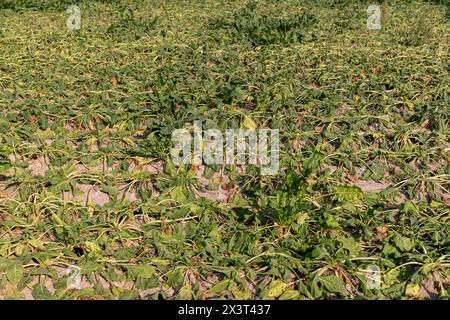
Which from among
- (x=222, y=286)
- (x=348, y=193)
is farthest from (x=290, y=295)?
(x=348, y=193)

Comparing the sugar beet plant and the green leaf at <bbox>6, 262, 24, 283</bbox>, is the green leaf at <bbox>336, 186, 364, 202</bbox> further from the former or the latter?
the green leaf at <bbox>6, 262, 24, 283</bbox>

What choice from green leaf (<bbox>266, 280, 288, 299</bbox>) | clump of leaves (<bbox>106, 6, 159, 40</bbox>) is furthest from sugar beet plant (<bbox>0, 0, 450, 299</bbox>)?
clump of leaves (<bbox>106, 6, 159, 40</bbox>)

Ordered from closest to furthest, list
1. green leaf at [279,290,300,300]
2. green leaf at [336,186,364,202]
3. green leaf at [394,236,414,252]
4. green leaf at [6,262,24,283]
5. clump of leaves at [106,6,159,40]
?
green leaf at [279,290,300,300] → green leaf at [6,262,24,283] → green leaf at [394,236,414,252] → green leaf at [336,186,364,202] → clump of leaves at [106,6,159,40]

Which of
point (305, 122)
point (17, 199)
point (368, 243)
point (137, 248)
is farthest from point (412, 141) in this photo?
point (17, 199)

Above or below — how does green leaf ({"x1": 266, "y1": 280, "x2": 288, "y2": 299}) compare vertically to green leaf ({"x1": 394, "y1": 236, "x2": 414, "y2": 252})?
below

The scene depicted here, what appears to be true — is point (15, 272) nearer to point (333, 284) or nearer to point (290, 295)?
point (290, 295)

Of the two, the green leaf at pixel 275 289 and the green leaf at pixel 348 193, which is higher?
the green leaf at pixel 348 193

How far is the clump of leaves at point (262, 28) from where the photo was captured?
6980mm

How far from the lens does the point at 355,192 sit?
344 centimetres

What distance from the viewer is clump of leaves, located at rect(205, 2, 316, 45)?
6.98 metres

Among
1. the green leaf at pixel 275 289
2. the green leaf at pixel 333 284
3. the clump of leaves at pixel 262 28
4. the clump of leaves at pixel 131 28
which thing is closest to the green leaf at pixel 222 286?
the green leaf at pixel 275 289

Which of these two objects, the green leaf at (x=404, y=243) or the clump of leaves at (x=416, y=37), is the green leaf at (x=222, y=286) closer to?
the green leaf at (x=404, y=243)

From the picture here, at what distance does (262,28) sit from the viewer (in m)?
7.26

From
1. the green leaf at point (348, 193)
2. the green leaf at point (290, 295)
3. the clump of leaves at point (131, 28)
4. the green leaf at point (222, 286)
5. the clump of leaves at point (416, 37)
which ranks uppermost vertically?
the clump of leaves at point (131, 28)
